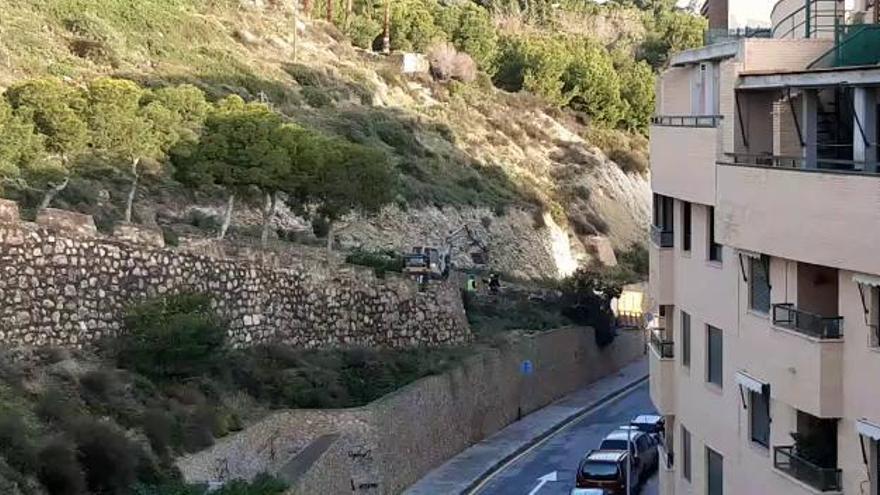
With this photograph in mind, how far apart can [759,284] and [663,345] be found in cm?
562

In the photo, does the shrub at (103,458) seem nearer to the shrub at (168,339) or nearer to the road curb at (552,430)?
the shrub at (168,339)

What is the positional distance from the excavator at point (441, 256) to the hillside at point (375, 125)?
0.50 m

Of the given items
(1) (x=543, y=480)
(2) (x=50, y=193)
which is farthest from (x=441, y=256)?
(2) (x=50, y=193)

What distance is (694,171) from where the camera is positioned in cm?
1964

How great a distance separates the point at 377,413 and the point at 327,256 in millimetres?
4989

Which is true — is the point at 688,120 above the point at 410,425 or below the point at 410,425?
above

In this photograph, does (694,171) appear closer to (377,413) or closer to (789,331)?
(789,331)

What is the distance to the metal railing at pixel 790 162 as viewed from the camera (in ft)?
48.5

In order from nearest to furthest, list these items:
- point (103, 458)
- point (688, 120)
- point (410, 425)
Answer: point (103, 458), point (688, 120), point (410, 425)

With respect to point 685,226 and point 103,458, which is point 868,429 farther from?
point 103,458

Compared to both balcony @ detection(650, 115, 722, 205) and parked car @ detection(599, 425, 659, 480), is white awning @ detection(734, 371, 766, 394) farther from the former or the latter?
parked car @ detection(599, 425, 659, 480)

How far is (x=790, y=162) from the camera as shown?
16609 millimetres

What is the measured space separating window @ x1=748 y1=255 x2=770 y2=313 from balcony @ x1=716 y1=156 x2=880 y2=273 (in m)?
0.36

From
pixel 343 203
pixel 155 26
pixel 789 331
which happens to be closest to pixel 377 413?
pixel 343 203
